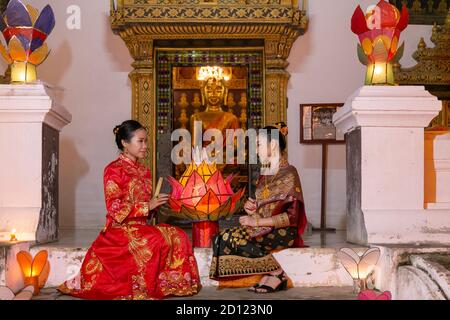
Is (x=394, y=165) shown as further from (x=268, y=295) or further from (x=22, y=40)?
(x=22, y=40)

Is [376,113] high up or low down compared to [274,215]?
up

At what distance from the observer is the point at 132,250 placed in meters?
4.28

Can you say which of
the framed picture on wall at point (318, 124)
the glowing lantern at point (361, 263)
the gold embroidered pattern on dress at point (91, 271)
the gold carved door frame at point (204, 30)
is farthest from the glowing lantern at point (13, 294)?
the framed picture on wall at point (318, 124)

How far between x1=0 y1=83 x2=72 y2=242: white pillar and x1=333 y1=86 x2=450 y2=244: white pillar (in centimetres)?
241

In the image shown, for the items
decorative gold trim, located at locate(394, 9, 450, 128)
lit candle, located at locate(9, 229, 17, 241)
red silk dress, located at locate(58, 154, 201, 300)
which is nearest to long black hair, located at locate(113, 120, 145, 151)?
red silk dress, located at locate(58, 154, 201, 300)

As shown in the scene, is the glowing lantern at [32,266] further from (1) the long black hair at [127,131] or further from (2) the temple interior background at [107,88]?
(2) the temple interior background at [107,88]

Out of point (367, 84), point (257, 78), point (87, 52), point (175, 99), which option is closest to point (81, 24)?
point (87, 52)

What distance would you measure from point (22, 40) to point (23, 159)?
1.00 m

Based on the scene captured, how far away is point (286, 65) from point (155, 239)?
12.3ft

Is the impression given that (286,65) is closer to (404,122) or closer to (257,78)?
(257,78)

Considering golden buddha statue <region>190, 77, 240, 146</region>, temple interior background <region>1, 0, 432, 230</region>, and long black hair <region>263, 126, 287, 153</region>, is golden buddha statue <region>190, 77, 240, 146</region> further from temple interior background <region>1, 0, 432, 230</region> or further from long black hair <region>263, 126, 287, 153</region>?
long black hair <region>263, 126, 287, 153</region>

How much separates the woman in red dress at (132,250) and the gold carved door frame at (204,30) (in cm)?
281

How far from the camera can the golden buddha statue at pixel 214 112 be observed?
7910 mm

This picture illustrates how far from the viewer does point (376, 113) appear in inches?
185
